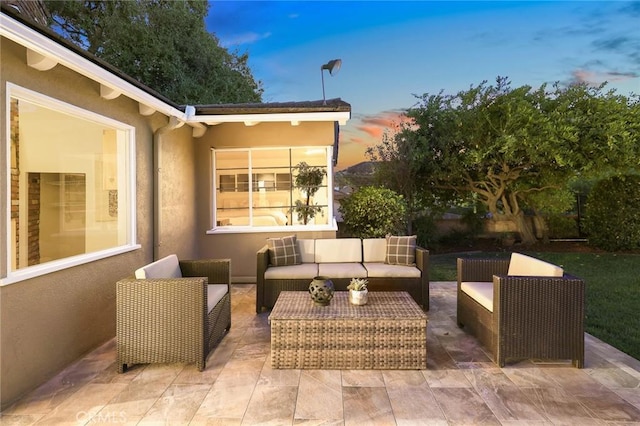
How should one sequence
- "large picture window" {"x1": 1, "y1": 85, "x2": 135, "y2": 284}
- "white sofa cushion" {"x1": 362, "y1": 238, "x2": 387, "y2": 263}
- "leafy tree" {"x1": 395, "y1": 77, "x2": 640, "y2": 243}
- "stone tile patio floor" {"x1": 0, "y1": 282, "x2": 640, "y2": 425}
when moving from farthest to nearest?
"leafy tree" {"x1": 395, "y1": 77, "x2": 640, "y2": 243} → "white sofa cushion" {"x1": 362, "y1": 238, "x2": 387, "y2": 263} → "large picture window" {"x1": 1, "y1": 85, "x2": 135, "y2": 284} → "stone tile patio floor" {"x1": 0, "y1": 282, "x2": 640, "y2": 425}

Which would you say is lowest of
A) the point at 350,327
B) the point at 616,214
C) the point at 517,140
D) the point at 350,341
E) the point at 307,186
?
the point at 350,341

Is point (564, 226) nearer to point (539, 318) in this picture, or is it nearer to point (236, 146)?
point (539, 318)

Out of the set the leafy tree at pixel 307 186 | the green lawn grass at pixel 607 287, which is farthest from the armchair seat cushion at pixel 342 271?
the green lawn grass at pixel 607 287

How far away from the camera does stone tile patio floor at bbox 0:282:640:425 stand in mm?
2439

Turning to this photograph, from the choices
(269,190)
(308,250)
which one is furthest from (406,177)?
(308,250)

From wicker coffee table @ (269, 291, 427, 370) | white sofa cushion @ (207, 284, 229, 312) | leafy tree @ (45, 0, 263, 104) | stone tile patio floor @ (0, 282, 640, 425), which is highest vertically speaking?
leafy tree @ (45, 0, 263, 104)

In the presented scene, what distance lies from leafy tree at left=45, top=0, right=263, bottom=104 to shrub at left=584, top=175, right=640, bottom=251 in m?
12.1

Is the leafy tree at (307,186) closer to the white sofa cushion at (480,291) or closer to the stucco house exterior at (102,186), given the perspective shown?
the stucco house exterior at (102,186)

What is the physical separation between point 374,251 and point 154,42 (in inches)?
426

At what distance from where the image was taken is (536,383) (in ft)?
9.60

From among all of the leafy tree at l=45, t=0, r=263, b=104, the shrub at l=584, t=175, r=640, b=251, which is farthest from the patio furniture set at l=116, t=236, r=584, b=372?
the leafy tree at l=45, t=0, r=263, b=104

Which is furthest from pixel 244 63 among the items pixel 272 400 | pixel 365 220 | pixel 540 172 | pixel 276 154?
pixel 272 400

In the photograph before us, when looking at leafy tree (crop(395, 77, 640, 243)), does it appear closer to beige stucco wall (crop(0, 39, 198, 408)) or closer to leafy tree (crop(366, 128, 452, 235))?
leafy tree (crop(366, 128, 452, 235))

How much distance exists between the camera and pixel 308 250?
562 cm
